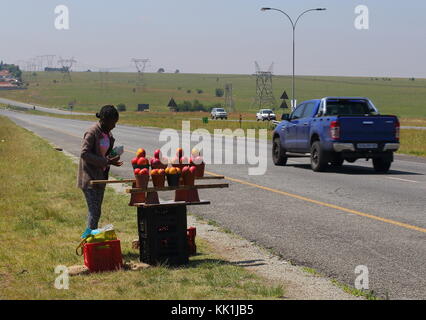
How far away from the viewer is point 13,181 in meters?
17.5

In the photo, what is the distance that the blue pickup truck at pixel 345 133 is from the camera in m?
20.2

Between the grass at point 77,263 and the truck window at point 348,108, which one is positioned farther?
the truck window at point 348,108

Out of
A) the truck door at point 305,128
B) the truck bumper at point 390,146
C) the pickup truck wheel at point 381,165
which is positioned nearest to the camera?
the truck bumper at point 390,146

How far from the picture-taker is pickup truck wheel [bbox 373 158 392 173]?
69.3 feet

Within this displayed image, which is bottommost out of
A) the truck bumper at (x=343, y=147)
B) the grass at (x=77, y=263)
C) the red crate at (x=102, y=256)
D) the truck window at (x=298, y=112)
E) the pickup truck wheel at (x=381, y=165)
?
the pickup truck wheel at (x=381, y=165)

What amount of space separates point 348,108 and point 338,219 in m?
10.3

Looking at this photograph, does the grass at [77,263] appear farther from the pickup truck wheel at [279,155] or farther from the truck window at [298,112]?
the pickup truck wheel at [279,155]

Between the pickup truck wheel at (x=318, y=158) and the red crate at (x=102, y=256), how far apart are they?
13329 millimetres

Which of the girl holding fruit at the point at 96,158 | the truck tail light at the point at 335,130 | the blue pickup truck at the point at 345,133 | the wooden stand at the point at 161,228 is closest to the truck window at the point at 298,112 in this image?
the blue pickup truck at the point at 345,133

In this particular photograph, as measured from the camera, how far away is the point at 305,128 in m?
21.9

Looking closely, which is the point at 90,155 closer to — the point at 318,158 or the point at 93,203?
the point at 93,203

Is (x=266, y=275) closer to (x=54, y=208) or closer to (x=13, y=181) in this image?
(x=54, y=208)

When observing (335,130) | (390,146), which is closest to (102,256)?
(335,130)
